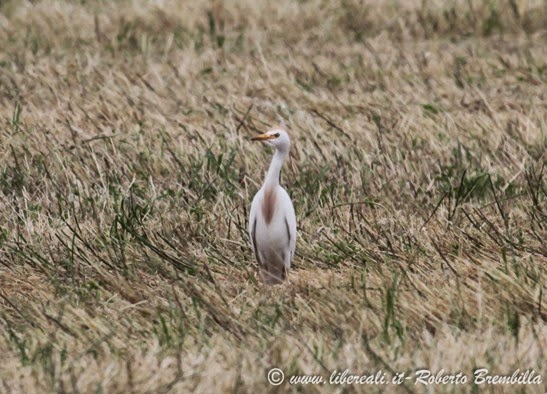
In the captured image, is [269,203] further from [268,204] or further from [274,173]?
[274,173]

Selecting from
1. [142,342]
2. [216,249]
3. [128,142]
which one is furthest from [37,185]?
[142,342]

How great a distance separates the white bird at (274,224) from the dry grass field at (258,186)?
135mm

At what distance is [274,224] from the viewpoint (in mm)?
5398

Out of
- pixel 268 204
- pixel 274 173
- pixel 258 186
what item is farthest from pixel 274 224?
pixel 258 186

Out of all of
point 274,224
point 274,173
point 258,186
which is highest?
point 274,173

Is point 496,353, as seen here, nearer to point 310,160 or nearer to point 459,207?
point 459,207

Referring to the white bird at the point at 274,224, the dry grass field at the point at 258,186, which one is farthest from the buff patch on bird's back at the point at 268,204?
the dry grass field at the point at 258,186

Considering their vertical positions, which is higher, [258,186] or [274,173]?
[274,173]

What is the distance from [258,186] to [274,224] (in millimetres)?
1473

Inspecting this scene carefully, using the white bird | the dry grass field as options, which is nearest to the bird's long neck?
the white bird

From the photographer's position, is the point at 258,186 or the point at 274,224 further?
the point at 258,186

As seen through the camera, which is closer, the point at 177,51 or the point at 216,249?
the point at 216,249

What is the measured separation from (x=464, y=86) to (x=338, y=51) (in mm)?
1421

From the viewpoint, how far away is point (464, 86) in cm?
889
